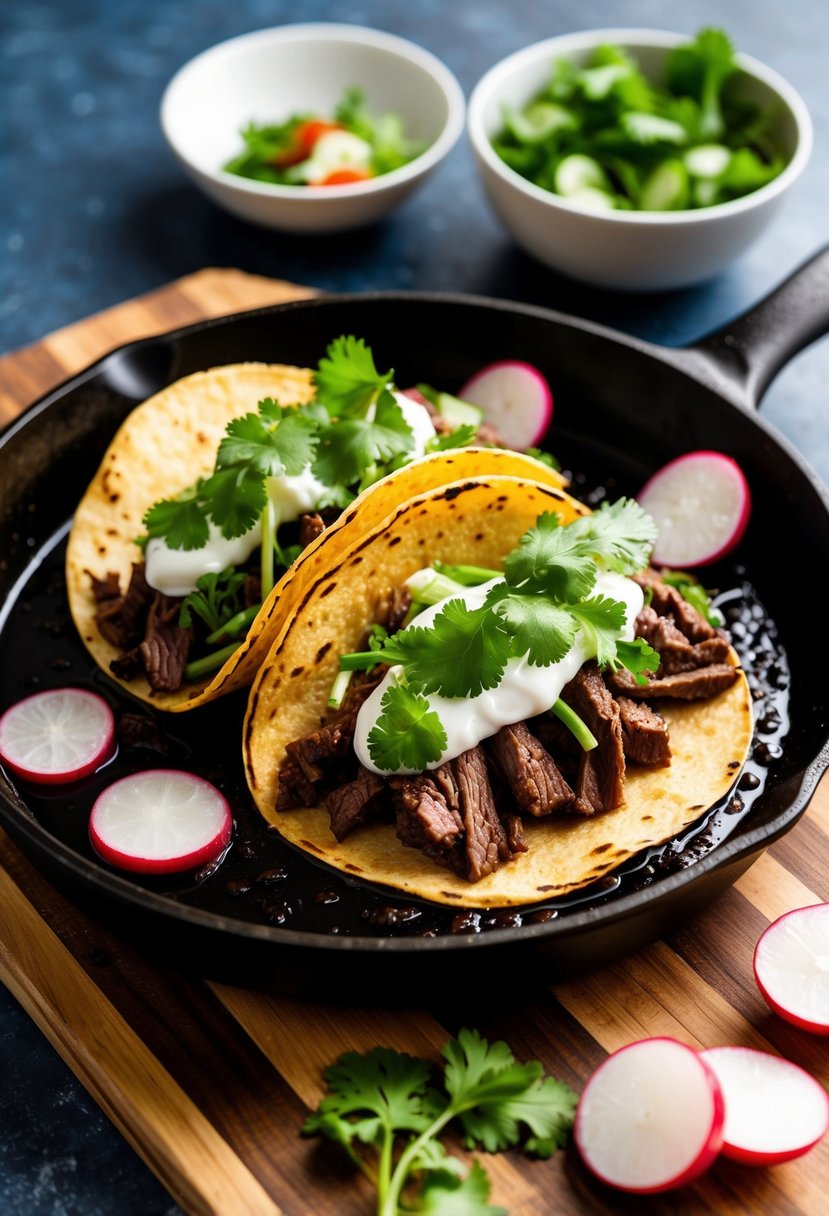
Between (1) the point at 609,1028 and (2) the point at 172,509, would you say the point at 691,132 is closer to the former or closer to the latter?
(2) the point at 172,509

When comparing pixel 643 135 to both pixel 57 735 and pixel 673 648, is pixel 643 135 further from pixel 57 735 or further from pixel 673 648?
pixel 57 735

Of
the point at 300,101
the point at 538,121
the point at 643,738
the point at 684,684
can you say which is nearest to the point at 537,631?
the point at 643,738

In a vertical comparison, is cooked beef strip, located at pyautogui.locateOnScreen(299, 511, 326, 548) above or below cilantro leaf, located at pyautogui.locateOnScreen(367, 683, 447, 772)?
above

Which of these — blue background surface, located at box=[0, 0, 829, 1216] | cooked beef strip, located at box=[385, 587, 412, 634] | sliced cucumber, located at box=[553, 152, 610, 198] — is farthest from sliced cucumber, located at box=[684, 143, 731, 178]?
cooked beef strip, located at box=[385, 587, 412, 634]

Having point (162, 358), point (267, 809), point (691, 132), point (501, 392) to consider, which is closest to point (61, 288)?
point (162, 358)

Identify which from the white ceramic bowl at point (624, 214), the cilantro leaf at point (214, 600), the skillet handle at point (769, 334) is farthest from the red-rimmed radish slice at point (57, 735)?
the white ceramic bowl at point (624, 214)

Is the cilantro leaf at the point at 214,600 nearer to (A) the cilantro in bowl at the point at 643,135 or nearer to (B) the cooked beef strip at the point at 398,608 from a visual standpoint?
(B) the cooked beef strip at the point at 398,608

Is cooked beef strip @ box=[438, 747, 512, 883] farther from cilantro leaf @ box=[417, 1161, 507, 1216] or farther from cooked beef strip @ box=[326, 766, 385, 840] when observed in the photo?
cilantro leaf @ box=[417, 1161, 507, 1216]
